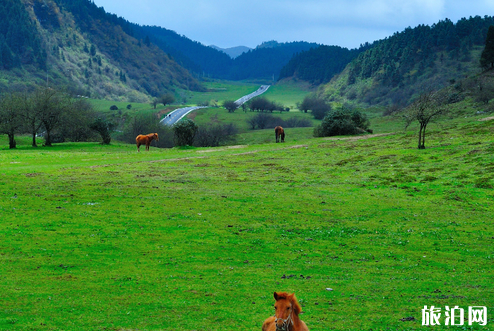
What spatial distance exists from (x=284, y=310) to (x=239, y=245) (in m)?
14.8

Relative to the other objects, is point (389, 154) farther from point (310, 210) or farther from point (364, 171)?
point (310, 210)

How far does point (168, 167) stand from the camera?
5247 cm

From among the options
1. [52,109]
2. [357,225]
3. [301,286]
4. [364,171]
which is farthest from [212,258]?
[52,109]

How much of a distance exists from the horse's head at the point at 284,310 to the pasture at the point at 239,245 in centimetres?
457

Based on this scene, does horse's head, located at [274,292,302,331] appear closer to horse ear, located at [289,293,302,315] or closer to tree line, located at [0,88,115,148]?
horse ear, located at [289,293,302,315]

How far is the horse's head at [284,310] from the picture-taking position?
7.66m

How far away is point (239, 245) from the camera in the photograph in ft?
73.9

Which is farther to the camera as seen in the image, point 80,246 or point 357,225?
point 357,225

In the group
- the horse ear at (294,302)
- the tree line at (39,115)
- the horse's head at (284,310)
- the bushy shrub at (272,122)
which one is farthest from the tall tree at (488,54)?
the horse's head at (284,310)

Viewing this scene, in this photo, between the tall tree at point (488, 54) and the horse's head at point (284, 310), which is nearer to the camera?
the horse's head at point (284, 310)

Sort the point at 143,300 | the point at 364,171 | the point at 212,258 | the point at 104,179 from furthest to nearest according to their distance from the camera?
the point at 364,171 → the point at 104,179 → the point at 212,258 → the point at 143,300

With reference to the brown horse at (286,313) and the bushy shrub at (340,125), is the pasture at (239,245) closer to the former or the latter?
the brown horse at (286,313)

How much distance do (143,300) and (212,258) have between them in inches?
240

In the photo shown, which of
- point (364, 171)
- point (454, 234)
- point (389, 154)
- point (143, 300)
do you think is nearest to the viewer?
point (143, 300)
